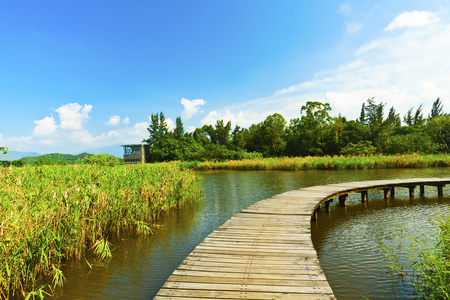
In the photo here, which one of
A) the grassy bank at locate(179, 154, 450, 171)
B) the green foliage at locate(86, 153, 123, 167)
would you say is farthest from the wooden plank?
the grassy bank at locate(179, 154, 450, 171)

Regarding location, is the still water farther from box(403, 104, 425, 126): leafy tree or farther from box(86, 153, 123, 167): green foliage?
box(403, 104, 425, 126): leafy tree

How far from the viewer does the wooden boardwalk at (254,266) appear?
3033 millimetres

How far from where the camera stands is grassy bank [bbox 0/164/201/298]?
12.3ft

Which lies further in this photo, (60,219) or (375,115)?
(375,115)

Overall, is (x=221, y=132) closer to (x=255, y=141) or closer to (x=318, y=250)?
(x=255, y=141)

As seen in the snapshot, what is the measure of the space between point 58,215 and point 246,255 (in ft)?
10.9

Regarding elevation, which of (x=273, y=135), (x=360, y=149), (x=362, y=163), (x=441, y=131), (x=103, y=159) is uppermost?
(x=273, y=135)

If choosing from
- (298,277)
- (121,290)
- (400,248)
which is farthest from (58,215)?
(400,248)

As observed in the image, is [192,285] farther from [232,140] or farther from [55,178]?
[232,140]

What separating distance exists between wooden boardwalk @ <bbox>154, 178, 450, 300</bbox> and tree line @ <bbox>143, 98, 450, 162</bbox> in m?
32.5

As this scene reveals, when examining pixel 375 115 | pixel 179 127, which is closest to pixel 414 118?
pixel 375 115

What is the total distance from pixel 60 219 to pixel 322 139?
40.8 m

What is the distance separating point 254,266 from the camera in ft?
12.2

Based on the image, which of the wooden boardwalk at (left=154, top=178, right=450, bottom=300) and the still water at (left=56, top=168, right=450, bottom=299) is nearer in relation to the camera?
the wooden boardwalk at (left=154, top=178, right=450, bottom=300)
